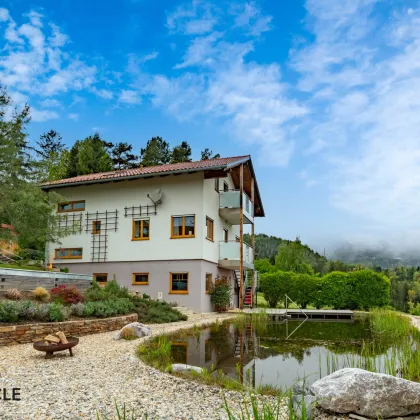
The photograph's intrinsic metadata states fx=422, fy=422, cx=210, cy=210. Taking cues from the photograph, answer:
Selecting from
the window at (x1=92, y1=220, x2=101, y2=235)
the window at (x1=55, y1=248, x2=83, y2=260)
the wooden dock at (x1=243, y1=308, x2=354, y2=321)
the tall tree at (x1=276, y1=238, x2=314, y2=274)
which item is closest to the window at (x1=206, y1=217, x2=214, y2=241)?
the wooden dock at (x1=243, y1=308, x2=354, y2=321)

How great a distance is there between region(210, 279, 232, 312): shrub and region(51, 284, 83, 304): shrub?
831cm

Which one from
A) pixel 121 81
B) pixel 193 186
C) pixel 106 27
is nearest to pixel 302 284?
pixel 193 186

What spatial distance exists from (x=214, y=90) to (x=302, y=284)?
1283 cm

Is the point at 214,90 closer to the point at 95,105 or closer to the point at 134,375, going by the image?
the point at 95,105

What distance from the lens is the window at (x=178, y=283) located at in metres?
19.3

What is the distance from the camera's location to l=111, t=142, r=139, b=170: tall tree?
4328cm

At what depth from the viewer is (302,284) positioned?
25000 mm

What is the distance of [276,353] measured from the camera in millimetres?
8805

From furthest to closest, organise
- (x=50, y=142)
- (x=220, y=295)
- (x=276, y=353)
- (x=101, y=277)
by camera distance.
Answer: (x=50, y=142) < (x=101, y=277) < (x=220, y=295) < (x=276, y=353)

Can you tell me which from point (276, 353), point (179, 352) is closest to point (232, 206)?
point (276, 353)

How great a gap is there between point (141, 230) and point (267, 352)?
12784 mm

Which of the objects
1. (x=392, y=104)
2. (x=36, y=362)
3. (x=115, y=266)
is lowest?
(x=36, y=362)

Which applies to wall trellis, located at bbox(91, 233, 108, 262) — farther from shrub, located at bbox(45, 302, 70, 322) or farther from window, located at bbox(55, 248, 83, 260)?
shrub, located at bbox(45, 302, 70, 322)

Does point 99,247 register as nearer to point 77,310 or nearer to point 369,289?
point 77,310
